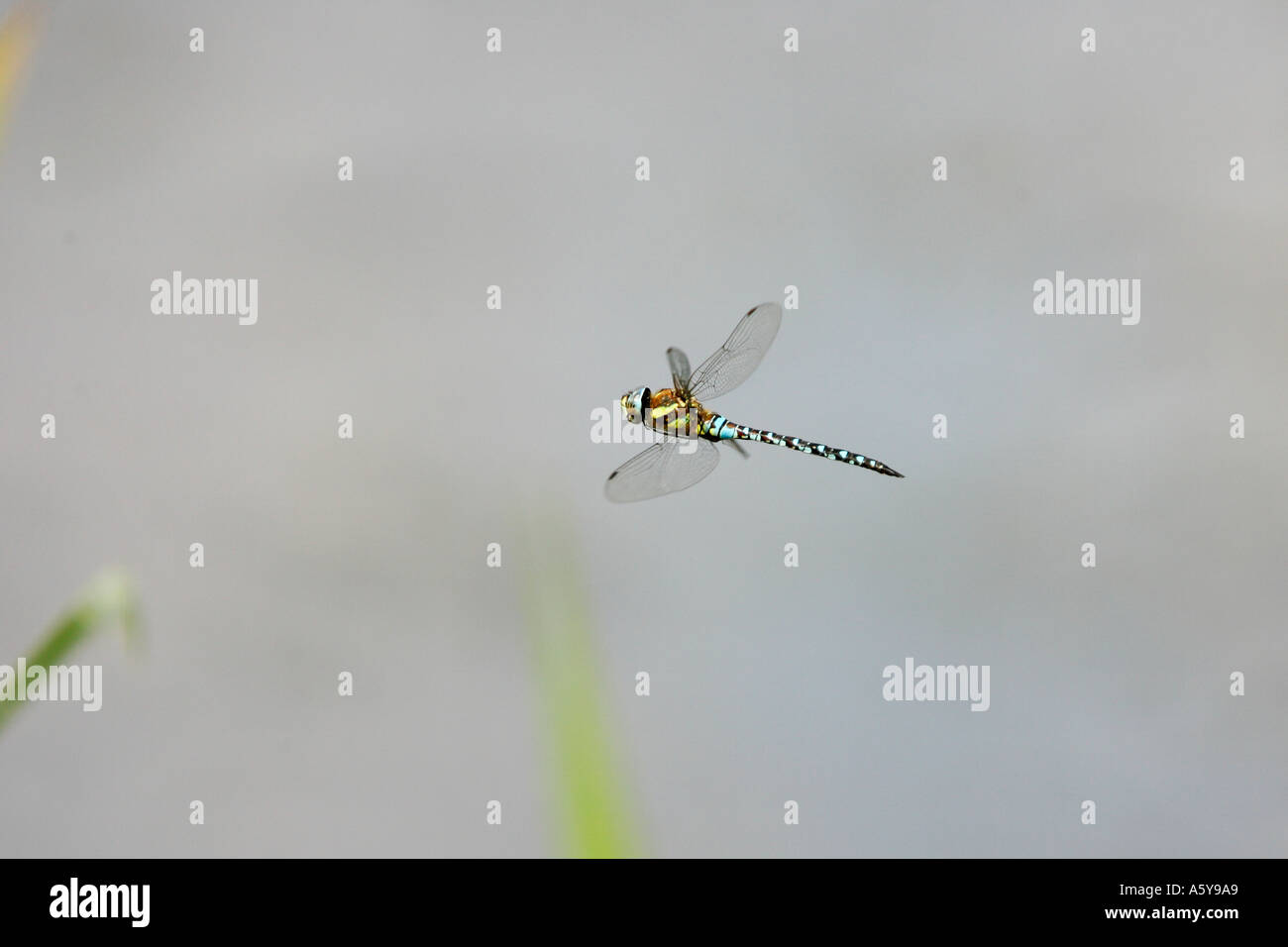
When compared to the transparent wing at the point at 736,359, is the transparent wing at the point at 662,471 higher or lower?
lower

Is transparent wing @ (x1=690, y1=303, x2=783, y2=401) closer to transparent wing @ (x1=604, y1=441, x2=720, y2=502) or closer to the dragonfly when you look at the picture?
the dragonfly

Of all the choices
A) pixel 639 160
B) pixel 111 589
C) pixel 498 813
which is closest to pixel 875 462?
pixel 639 160

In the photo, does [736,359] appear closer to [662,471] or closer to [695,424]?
[695,424]

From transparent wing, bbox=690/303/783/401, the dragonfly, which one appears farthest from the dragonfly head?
transparent wing, bbox=690/303/783/401

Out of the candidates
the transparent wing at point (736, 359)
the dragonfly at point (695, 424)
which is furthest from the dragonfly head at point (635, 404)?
the transparent wing at point (736, 359)

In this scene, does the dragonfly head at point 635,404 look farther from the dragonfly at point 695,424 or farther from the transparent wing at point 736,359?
the transparent wing at point 736,359
